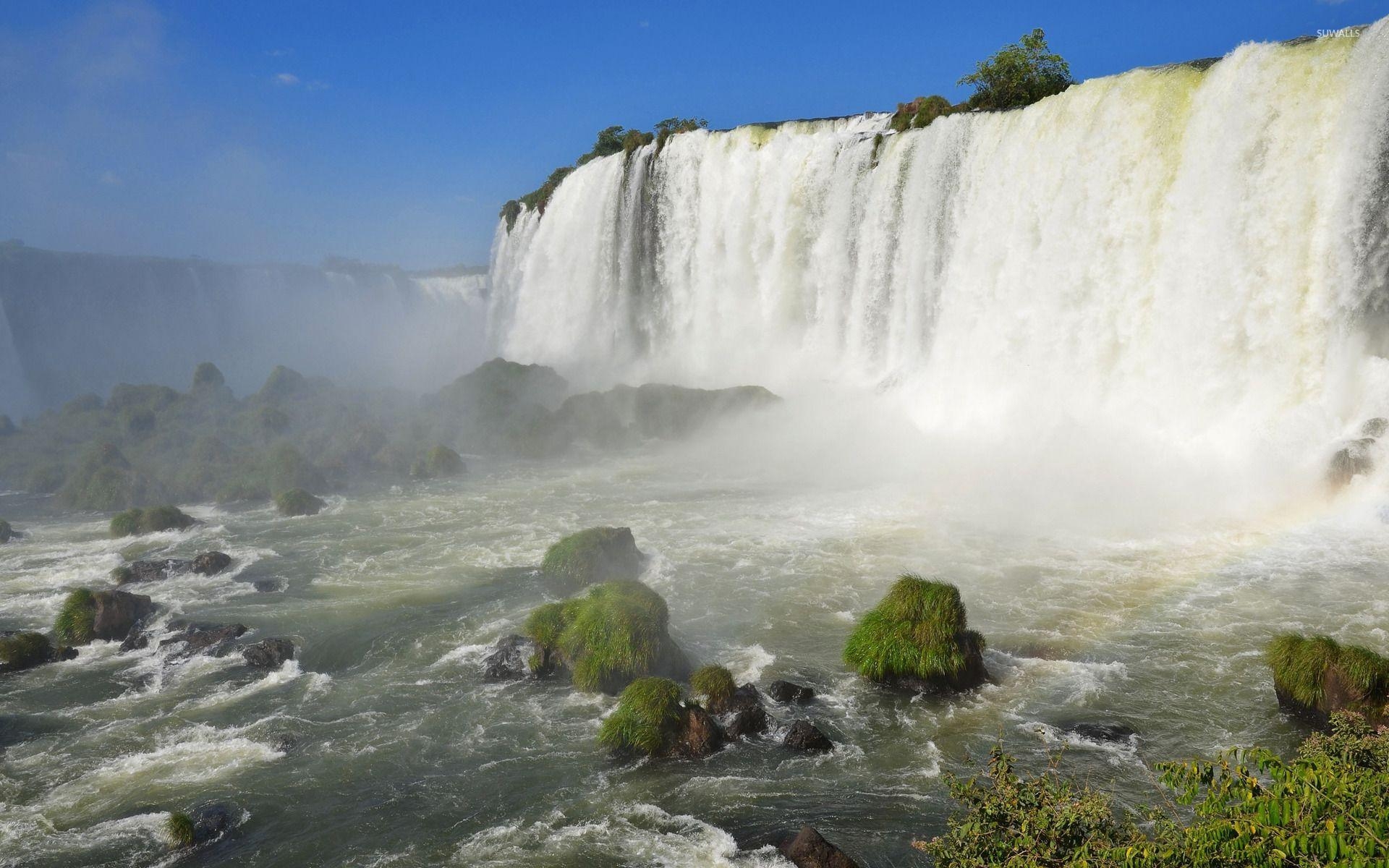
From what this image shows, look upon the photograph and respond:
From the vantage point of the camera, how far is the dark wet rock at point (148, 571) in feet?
52.7

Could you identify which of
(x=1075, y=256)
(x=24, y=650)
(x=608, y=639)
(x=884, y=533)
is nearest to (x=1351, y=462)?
(x=1075, y=256)

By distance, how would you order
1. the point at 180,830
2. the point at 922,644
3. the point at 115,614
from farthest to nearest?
the point at 115,614 → the point at 922,644 → the point at 180,830

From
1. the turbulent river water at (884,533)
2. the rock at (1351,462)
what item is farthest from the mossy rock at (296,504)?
the rock at (1351,462)

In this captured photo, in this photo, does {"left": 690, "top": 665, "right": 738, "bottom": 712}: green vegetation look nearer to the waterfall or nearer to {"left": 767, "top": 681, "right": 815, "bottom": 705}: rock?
{"left": 767, "top": 681, "right": 815, "bottom": 705}: rock

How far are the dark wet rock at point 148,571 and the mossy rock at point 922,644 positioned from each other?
13.0 metres

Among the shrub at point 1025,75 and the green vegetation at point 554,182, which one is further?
the green vegetation at point 554,182

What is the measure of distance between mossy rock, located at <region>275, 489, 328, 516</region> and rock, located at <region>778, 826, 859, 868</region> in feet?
57.7

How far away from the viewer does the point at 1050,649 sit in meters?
11.3

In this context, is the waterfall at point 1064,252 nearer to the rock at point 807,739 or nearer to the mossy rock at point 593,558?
the mossy rock at point 593,558

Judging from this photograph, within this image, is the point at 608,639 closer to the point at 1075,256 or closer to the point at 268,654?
the point at 268,654

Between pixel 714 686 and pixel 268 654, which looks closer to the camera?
pixel 714 686

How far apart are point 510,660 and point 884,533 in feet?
27.2

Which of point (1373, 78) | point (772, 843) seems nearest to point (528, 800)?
point (772, 843)

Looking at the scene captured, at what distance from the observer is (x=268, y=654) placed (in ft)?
39.5
